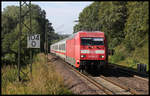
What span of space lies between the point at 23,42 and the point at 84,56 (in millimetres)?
17497

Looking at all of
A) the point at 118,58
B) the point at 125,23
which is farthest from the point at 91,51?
the point at 125,23

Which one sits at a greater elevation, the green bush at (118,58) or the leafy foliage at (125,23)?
A: the leafy foliage at (125,23)

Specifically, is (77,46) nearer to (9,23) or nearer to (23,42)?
(23,42)

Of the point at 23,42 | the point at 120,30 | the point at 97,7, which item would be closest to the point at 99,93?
the point at 23,42

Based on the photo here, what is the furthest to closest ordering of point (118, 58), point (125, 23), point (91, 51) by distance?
point (125, 23), point (118, 58), point (91, 51)

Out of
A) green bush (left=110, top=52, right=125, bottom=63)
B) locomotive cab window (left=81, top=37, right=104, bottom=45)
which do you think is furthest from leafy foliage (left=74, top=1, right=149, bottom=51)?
locomotive cab window (left=81, top=37, right=104, bottom=45)

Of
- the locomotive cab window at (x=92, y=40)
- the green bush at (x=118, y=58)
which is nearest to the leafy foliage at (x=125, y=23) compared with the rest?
the green bush at (x=118, y=58)

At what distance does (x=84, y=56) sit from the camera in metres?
14.9

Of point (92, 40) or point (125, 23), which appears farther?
point (125, 23)

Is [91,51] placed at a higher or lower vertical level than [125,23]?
lower

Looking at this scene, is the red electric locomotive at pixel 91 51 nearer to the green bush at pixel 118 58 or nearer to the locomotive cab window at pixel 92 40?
the locomotive cab window at pixel 92 40

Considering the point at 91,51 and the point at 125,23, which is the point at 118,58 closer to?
the point at 125,23

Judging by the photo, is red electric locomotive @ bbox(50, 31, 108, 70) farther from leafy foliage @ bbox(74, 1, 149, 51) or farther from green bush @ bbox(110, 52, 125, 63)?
leafy foliage @ bbox(74, 1, 149, 51)

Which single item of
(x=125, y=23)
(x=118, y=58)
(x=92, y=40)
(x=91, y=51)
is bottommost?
(x=118, y=58)
